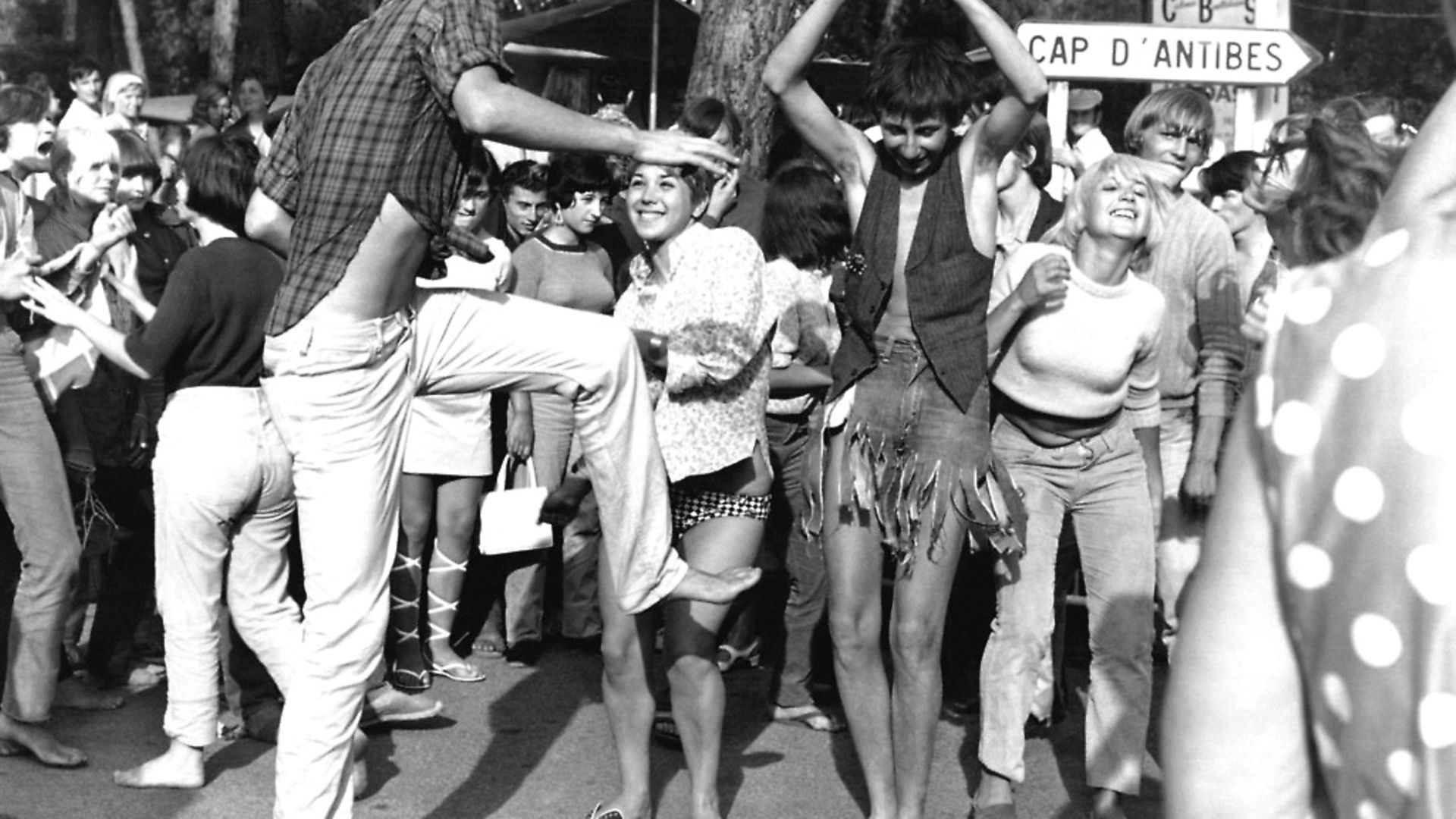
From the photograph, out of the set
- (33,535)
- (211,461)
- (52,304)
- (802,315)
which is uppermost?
(52,304)

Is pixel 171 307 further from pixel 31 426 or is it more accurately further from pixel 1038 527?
pixel 1038 527

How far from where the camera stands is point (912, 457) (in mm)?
4965

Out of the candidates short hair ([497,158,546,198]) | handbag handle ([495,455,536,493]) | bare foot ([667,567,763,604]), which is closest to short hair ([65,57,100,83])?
short hair ([497,158,546,198])

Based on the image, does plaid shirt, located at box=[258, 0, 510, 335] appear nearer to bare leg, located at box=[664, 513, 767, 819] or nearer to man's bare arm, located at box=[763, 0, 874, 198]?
man's bare arm, located at box=[763, 0, 874, 198]

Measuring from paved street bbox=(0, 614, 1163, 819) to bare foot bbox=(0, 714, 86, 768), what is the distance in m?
0.04

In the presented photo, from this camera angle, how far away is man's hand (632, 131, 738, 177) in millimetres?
3875

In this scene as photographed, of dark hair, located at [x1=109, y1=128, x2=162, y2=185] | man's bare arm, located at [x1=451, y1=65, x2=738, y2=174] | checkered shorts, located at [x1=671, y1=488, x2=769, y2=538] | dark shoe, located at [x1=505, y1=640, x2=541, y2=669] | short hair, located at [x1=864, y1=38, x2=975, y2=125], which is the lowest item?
dark shoe, located at [x1=505, y1=640, x2=541, y2=669]

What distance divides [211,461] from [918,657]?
6.75ft

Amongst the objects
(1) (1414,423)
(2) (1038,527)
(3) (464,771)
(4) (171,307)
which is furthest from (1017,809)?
(1) (1414,423)

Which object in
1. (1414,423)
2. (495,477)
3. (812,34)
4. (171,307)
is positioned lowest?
(495,477)

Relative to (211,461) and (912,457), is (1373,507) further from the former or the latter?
(211,461)

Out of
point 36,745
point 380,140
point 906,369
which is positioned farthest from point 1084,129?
point 380,140

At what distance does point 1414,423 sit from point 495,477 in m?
6.86

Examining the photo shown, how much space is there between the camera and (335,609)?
4.39 meters
